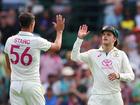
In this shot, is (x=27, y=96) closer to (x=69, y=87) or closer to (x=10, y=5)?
(x=69, y=87)

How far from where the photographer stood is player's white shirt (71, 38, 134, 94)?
44.1ft

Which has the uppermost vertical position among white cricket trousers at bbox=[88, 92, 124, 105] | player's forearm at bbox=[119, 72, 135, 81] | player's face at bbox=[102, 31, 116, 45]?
player's face at bbox=[102, 31, 116, 45]

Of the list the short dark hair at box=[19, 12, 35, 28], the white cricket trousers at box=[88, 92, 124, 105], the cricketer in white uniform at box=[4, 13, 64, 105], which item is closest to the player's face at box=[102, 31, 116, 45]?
the cricketer in white uniform at box=[4, 13, 64, 105]

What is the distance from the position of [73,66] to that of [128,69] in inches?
262

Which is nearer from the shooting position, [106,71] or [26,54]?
[26,54]

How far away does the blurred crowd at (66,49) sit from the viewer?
18906 mm

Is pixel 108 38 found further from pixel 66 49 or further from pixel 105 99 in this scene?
pixel 66 49

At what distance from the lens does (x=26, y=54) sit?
13.2 metres

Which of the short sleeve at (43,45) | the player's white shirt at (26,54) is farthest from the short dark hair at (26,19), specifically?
the short sleeve at (43,45)

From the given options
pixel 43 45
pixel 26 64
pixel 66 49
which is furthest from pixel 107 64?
pixel 66 49

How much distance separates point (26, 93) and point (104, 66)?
1.54m

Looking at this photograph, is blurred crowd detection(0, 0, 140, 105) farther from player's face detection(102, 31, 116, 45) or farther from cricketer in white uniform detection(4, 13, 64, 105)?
cricketer in white uniform detection(4, 13, 64, 105)

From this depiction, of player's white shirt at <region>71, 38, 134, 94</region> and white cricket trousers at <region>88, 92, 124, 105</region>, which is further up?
player's white shirt at <region>71, 38, 134, 94</region>

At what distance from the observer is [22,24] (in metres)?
13.3
